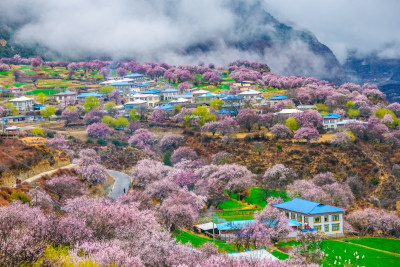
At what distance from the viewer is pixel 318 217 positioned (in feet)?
131

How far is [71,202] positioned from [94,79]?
251 feet

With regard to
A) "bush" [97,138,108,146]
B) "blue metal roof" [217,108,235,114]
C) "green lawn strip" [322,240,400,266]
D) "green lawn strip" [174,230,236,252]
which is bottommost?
"green lawn strip" [322,240,400,266]

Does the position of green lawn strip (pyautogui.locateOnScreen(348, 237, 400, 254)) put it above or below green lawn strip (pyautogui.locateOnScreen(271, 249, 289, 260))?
below

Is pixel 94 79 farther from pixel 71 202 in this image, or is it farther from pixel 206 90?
pixel 71 202

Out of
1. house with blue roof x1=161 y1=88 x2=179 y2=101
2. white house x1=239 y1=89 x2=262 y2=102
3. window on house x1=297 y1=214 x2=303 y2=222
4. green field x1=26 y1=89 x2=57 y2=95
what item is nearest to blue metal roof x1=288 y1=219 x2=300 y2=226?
window on house x1=297 y1=214 x2=303 y2=222

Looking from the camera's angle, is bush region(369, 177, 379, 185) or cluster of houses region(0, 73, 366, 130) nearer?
bush region(369, 177, 379, 185)

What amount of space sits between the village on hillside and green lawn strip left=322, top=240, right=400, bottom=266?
159 mm

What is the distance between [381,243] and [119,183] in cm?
2662

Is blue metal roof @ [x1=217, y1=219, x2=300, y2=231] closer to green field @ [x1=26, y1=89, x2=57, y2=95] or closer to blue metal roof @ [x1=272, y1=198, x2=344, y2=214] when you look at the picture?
blue metal roof @ [x1=272, y1=198, x2=344, y2=214]

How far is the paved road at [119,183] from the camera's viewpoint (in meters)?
43.6

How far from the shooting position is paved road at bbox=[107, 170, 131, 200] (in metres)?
43.6

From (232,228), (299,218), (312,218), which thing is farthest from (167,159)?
(232,228)

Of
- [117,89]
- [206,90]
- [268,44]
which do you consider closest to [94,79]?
[117,89]

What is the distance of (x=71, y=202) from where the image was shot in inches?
1330
